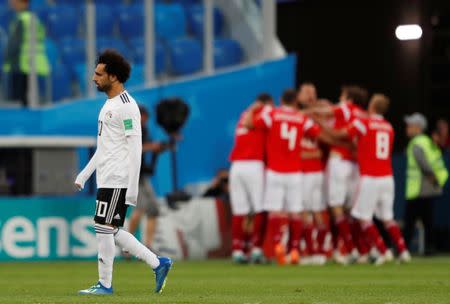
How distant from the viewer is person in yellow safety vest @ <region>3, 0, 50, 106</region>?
21.0m

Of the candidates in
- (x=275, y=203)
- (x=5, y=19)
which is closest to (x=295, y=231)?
(x=275, y=203)

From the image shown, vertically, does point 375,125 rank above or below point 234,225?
above

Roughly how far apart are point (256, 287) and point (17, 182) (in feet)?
26.4

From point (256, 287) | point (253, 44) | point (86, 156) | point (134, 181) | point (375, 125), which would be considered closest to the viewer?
point (134, 181)

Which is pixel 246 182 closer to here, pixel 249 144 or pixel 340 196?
pixel 249 144

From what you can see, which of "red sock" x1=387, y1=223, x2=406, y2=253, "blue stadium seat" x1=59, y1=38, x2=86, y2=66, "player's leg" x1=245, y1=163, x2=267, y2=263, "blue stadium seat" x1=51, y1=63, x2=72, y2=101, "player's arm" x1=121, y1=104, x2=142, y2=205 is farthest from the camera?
"blue stadium seat" x1=59, y1=38, x2=86, y2=66

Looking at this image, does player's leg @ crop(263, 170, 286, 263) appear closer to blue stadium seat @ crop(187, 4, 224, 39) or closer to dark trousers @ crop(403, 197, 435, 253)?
dark trousers @ crop(403, 197, 435, 253)

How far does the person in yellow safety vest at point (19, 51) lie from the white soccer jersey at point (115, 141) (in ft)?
32.5

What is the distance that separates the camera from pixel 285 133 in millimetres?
18094

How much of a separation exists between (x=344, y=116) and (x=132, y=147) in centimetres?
772

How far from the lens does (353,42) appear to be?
77.9ft

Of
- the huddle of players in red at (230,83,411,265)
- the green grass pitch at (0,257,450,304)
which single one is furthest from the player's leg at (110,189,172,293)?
the huddle of players in red at (230,83,411,265)

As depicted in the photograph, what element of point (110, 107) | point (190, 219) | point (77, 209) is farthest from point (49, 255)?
point (110, 107)

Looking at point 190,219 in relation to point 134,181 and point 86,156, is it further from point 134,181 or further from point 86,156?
point 134,181
